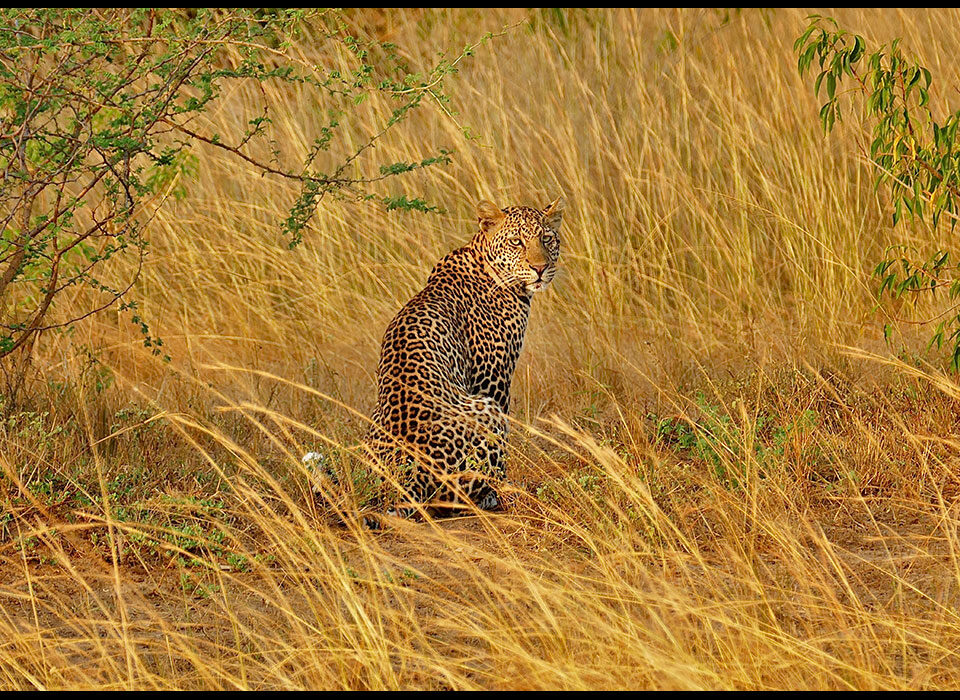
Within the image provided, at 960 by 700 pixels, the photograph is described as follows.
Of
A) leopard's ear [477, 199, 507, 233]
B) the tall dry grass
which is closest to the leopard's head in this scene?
leopard's ear [477, 199, 507, 233]

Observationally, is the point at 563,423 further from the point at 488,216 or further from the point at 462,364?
the point at 488,216

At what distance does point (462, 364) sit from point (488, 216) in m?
0.80

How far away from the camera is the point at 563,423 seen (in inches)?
158

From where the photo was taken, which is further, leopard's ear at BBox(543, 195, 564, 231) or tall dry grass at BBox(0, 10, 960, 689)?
leopard's ear at BBox(543, 195, 564, 231)

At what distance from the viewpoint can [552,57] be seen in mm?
9047

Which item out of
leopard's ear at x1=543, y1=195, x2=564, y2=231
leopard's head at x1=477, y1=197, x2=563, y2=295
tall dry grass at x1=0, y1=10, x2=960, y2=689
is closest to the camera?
tall dry grass at x1=0, y1=10, x2=960, y2=689

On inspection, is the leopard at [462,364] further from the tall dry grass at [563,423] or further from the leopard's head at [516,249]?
the tall dry grass at [563,423]

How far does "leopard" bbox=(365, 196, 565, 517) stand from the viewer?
199 inches

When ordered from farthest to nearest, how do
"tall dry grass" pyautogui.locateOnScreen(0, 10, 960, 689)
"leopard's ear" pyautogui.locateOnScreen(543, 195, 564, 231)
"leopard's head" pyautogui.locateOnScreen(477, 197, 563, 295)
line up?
1. "leopard's ear" pyautogui.locateOnScreen(543, 195, 564, 231)
2. "leopard's head" pyautogui.locateOnScreen(477, 197, 563, 295)
3. "tall dry grass" pyautogui.locateOnScreen(0, 10, 960, 689)

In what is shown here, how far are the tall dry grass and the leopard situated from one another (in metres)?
0.18

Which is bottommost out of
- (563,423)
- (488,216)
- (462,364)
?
(462,364)

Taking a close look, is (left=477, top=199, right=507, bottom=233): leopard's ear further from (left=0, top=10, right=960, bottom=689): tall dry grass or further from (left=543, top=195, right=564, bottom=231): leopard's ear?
(left=0, top=10, right=960, bottom=689): tall dry grass

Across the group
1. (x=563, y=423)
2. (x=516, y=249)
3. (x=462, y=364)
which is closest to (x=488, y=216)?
(x=516, y=249)

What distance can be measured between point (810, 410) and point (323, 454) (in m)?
2.03
